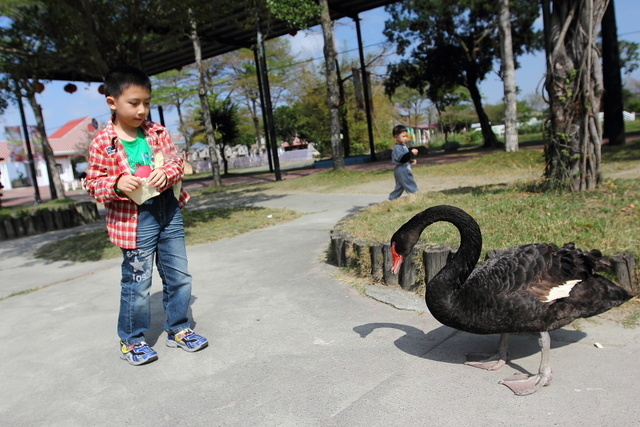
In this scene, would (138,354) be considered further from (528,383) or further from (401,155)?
(401,155)

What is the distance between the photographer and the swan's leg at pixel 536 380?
2538 millimetres

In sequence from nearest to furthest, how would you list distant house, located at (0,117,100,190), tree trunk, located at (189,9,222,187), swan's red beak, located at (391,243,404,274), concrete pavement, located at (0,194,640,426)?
1. concrete pavement, located at (0,194,640,426)
2. swan's red beak, located at (391,243,404,274)
3. tree trunk, located at (189,9,222,187)
4. distant house, located at (0,117,100,190)

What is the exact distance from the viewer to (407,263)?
4.32 meters

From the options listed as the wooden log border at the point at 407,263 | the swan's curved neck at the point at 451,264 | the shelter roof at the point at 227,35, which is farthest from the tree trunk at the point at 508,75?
the swan's curved neck at the point at 451,264

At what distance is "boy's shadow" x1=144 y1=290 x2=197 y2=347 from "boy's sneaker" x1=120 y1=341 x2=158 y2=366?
271 millimetres

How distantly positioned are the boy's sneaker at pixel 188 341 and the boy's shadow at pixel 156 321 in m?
0.23

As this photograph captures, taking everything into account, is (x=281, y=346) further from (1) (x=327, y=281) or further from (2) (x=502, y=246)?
(2) (x=502, y=246)

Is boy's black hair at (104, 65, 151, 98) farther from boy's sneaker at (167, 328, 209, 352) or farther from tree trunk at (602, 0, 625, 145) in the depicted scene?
tree trunk at (602, 0, 625, 145)

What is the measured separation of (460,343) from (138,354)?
Answer: 7.61 ft

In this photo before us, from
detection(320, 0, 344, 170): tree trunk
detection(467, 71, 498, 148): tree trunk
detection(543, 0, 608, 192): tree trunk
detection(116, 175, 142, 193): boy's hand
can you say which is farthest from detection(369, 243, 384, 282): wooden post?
detection(467, 71, 498, 148): tree trunk

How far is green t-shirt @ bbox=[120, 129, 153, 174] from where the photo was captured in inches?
133

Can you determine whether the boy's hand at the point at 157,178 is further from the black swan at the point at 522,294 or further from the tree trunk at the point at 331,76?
the tree trunk at the point at 331,76

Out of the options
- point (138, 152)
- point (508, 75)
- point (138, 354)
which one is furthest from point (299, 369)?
point (508, 75)

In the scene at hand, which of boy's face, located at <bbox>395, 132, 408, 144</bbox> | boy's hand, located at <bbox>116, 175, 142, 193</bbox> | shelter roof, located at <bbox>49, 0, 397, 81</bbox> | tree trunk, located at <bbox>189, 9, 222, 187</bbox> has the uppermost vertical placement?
shelter roof, located at <bbox>49, 0, 397, 81</bbox>
